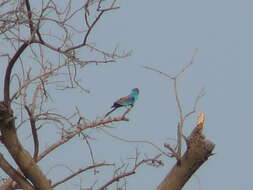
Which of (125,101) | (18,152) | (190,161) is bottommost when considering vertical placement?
(190,161)

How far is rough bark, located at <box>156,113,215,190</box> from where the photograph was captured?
12.5 ft

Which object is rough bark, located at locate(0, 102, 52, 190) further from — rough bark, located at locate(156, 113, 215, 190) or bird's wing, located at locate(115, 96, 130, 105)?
bird's wing, located at locate(115, 96, 130, 105)

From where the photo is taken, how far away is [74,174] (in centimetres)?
477

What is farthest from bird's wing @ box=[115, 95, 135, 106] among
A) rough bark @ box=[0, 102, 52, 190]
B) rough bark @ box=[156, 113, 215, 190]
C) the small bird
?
rough bark @ box=[156, 113, 215, 190]

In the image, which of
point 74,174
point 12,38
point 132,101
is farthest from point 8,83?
point 132,101

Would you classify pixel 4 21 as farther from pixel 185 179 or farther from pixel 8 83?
pixel 185 179

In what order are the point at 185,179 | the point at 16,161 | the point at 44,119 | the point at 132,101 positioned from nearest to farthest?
the point at 185,179
the point at 16,161
the point at 44,119
the point at 132,101

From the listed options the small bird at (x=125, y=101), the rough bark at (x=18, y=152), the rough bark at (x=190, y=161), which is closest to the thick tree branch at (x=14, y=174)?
the rough bark at (x=18, y=152)

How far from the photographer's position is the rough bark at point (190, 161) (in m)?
3.82

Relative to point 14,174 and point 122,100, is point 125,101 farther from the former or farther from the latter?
point 14,174

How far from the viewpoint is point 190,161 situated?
12.7ft

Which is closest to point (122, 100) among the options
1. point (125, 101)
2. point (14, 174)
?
point (125, 101)

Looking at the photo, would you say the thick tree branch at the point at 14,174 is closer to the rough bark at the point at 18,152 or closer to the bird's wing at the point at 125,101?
the rough bark at the point at 18,152

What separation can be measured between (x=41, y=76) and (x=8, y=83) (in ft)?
A: 1.87
